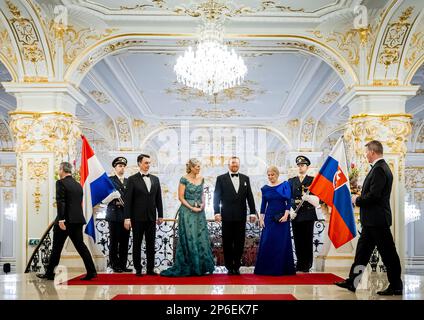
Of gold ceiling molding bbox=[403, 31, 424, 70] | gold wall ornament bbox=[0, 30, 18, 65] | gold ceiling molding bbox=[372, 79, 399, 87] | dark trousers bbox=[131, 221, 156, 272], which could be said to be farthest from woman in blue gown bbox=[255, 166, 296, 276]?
gold wall ornament bbox=[0, 30, 18, 65]

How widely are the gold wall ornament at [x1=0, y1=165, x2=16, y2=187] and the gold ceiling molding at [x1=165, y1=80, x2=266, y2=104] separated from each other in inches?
256

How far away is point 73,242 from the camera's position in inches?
260

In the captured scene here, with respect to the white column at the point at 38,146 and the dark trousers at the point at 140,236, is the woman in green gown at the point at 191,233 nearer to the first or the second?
the dark trousers at the point at 140,236

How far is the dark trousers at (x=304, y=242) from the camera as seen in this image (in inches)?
313

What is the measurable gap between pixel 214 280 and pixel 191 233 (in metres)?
0.73

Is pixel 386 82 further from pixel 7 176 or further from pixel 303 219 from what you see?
pixel 7 176

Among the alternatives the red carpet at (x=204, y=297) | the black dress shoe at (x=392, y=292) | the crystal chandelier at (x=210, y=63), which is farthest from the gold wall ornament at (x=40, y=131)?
the black dress shoe at (x=392, y=292)

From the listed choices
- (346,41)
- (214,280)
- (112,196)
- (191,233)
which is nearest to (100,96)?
(112,196)

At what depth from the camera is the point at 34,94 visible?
902 centimetres

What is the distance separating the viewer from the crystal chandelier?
834 centimetres

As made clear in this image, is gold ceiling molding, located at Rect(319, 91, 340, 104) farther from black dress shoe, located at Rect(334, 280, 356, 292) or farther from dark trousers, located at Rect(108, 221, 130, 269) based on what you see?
black dress shoe, located at Rect(334, 280, 356, 292)
